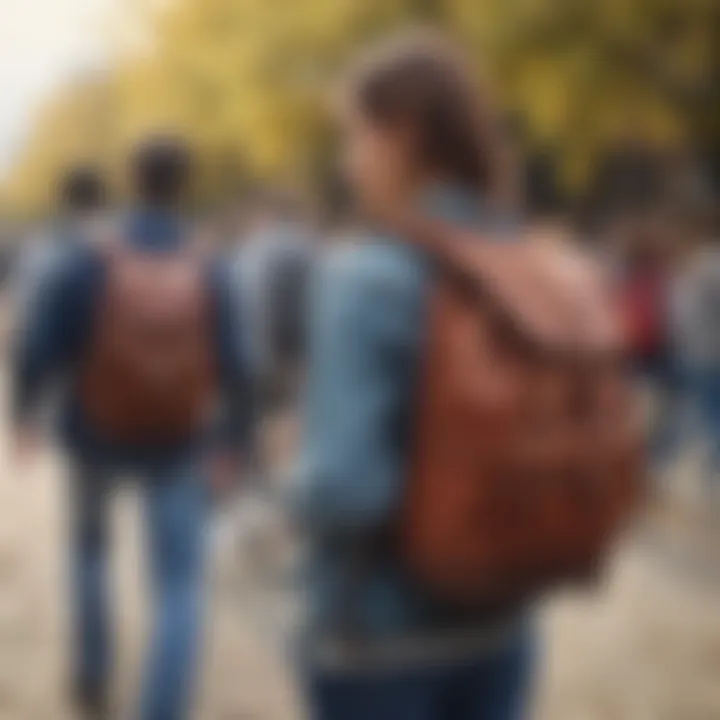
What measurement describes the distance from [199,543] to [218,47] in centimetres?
50

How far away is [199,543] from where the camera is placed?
59.9 inches

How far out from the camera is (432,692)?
3.00ft

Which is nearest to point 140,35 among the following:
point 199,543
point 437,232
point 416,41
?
point 199,543

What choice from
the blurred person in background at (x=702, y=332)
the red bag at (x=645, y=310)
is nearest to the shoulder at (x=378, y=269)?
the red bag at (x=645, y=310)

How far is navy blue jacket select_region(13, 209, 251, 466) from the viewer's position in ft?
4.52

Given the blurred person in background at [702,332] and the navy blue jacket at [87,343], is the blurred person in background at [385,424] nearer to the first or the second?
the navy blue jacket at [87,343]

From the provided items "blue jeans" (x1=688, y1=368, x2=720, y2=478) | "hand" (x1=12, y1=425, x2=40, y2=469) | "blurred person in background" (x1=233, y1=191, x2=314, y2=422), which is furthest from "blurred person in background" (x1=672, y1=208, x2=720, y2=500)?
"hand" (x1=12, y1=425, x2=40, y2=469)

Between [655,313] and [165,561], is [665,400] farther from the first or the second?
[165,561]

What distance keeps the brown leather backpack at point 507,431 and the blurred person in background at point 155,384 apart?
1.83 ft

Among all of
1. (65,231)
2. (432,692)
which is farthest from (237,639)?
(432,692)

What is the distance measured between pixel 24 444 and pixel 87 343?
5.8 inches

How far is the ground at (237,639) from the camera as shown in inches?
61.2

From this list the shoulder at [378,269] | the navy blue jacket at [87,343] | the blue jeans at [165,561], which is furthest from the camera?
the blue jeans at [165,561]

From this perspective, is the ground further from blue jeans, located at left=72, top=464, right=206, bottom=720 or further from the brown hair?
the brown hair
